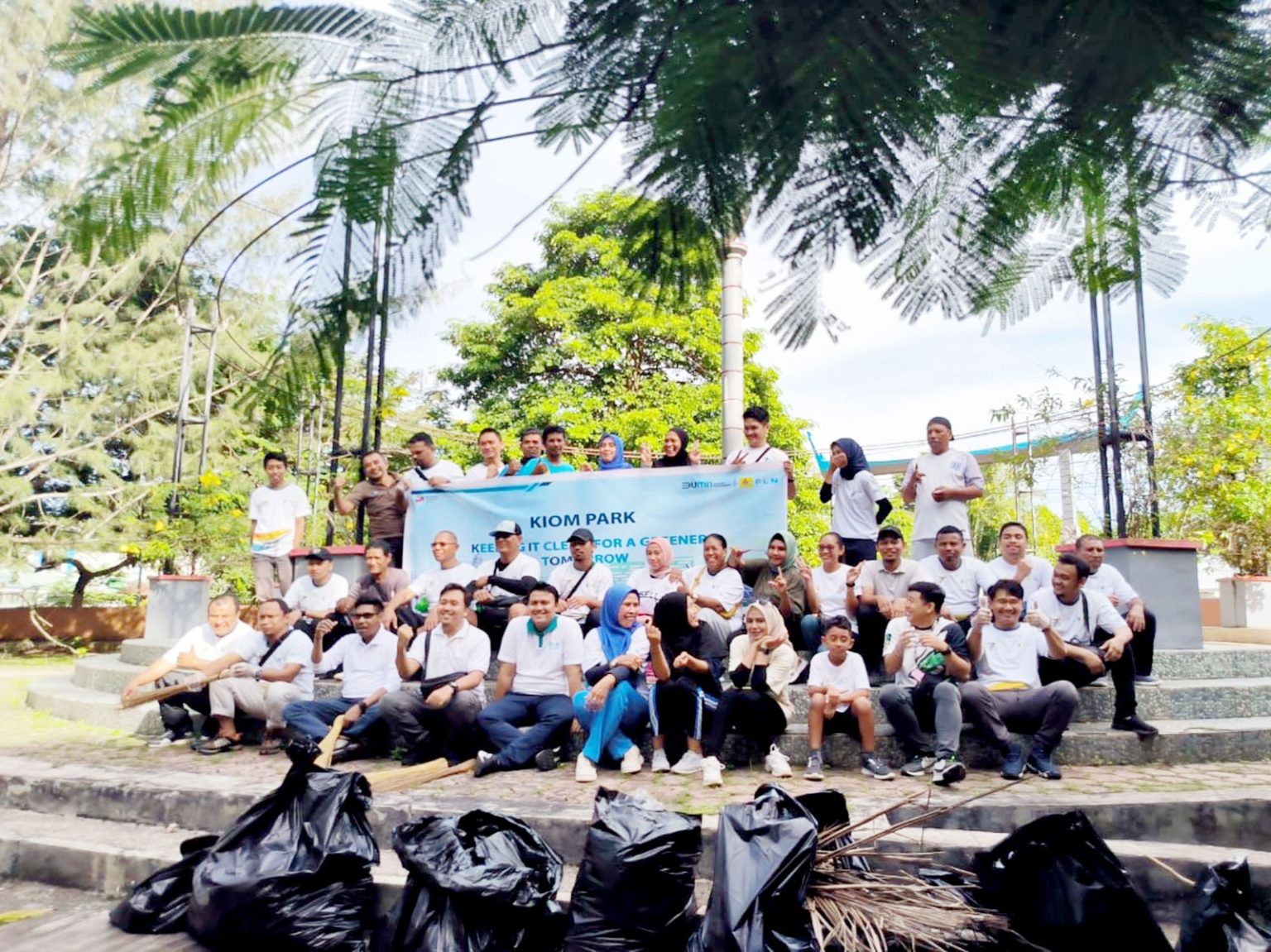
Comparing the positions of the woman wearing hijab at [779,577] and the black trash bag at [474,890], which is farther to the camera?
the woman wearing hijab at [779,577]

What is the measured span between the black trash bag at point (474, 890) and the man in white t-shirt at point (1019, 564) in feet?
13.7

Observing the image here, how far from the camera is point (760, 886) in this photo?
2596 mm

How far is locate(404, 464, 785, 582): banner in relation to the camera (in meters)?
7.09

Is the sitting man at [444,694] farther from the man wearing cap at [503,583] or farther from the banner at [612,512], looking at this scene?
the banner at [612,512]

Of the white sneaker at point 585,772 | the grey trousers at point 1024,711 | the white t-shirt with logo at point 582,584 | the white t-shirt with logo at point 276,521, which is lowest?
the white sneaker at point 585,772

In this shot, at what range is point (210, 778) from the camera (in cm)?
517

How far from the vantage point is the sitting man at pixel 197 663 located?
6328 millimetres

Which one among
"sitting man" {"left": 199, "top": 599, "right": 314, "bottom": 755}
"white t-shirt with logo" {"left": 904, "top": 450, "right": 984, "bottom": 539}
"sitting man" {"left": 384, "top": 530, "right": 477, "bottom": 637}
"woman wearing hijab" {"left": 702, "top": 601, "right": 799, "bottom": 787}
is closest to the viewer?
"woman wearing hijab" {"left": 702, "top": 601, "right": 799, "bottom": 787}

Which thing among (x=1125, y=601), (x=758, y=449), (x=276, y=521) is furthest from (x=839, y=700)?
(x=276, y=521)

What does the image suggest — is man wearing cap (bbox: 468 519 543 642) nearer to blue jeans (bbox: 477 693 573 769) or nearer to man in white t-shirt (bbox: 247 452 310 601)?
blue jeans (bbox: 477 693 573 769)

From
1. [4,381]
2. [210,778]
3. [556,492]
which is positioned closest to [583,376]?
[556,492]

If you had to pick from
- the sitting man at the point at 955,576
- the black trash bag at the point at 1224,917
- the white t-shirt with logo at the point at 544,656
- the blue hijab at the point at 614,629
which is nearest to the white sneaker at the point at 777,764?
the blue hijab at the point at 614,629

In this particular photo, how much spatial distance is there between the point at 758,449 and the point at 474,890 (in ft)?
15.6

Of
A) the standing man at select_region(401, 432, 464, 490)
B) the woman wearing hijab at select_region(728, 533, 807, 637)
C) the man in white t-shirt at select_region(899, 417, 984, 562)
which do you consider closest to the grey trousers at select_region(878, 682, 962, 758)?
the woman wearing hijab at select_region(728, 533, 807, 637)
